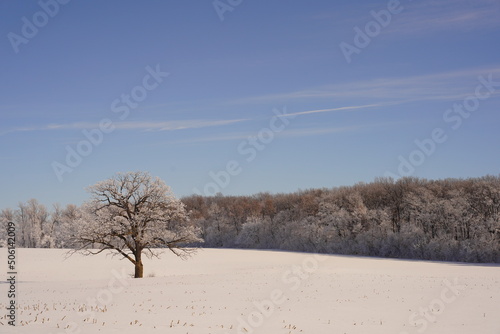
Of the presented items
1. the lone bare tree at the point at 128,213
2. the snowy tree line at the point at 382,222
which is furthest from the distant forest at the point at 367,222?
the lone bare tree at the point at 128,213

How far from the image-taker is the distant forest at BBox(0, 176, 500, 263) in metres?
75.6

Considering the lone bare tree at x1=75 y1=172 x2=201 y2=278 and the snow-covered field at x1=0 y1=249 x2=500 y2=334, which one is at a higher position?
the lone bare tree at x1=75 y1=172 x2=201 y2=278

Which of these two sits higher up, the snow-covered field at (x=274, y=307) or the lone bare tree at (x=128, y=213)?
the lone bare tree at (x=128, y=213)

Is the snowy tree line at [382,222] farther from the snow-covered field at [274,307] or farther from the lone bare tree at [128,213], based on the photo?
the lone bare tree at [128,213]

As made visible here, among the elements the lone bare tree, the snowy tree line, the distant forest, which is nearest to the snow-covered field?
the lone bare tree

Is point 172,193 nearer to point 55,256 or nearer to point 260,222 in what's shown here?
point 55,256

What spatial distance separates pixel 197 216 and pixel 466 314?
10703 cm

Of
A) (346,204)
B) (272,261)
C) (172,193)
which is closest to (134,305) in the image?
(172,193)

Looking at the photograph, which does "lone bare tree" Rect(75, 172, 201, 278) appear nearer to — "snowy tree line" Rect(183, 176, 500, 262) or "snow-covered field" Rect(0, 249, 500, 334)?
"snow-covered field" Rect(0, 249, 500, 334)

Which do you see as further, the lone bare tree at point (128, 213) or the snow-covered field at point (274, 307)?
the lone bare tree at point (128, 213)

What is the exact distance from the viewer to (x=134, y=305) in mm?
24125

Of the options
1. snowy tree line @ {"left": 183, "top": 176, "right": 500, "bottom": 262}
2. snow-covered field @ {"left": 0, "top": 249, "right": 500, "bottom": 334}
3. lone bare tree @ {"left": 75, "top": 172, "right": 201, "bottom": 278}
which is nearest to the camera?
snow-covered field @ {"left": 0, "top": 249, "right": 500, "bottom": 334}

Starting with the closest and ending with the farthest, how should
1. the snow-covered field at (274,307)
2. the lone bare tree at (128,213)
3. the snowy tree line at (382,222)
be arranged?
the snow-covered field at (274,307), the lone bare tree at (128,213), the snowy tree line at (382,222)

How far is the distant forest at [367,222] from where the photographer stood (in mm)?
75625
